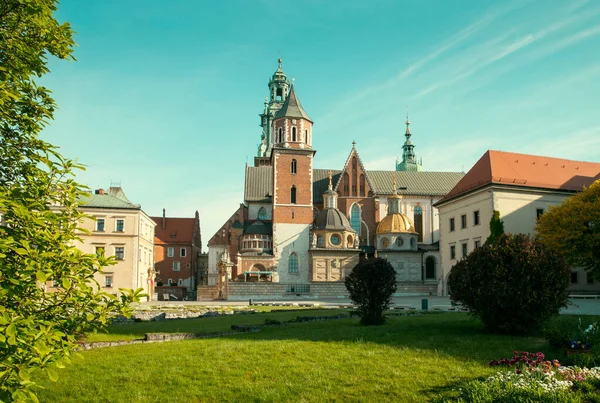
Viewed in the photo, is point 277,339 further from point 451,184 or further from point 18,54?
point 451,184

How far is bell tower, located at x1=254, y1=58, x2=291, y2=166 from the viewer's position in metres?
96.1

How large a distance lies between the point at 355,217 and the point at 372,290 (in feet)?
166

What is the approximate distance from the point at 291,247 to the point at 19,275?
181ft

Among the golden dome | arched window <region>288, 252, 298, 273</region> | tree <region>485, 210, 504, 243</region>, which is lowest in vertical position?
arched window <region>288, 252, 298, 273</region>

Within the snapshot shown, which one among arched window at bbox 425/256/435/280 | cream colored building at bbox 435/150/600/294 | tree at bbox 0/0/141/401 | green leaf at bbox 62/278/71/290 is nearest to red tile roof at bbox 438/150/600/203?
cream colored building at bbox 435/150/600/294

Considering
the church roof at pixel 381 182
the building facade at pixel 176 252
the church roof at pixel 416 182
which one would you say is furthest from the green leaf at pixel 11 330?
the church roof at pixel 416 182

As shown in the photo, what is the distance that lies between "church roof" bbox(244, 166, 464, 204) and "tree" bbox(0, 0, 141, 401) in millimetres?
60367

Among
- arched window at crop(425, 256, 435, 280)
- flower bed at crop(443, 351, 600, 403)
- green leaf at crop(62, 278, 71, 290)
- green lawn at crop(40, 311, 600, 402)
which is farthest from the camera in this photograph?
arched window at crop(425, 256, 435, 280)

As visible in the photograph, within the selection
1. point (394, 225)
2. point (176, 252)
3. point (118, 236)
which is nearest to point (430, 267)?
point (394, 225)

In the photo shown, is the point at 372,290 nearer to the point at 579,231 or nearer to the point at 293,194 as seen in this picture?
the point at 579,231

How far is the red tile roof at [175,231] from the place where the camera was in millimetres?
73938

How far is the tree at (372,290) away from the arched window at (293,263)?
42.1 m

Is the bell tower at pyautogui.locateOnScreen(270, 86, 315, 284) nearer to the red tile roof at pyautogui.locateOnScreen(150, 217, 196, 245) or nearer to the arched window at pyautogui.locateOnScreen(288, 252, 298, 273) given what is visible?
the arched window at pyautogui.locateOnScreen(288, 252, 298, 273)

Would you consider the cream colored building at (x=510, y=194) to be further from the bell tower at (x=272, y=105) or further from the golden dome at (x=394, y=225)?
the bell tower at (x=272, y=105)
